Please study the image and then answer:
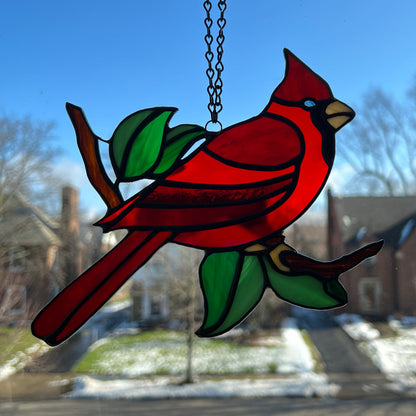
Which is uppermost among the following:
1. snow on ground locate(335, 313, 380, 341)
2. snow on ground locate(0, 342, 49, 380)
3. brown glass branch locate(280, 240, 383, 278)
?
brown glass branch locate(280, 240, 383, 278)

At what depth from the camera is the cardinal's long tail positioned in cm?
83

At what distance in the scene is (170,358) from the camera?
6504 millimetres

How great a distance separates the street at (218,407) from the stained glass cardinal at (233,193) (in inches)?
184

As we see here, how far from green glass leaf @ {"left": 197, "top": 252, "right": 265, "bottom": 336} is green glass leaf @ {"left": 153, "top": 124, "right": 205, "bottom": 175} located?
248mm

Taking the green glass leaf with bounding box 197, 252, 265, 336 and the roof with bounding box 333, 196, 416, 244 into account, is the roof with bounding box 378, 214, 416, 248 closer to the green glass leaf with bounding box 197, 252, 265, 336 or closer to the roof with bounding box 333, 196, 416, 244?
the roof with bounding box 333, 196, 416, 244

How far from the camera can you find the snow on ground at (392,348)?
534 cm

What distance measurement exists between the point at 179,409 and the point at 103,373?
1380 mm

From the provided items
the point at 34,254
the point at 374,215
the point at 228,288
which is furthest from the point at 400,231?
the point at 228,288

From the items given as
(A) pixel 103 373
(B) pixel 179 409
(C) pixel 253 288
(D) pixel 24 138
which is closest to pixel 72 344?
(A) pixel 103 373

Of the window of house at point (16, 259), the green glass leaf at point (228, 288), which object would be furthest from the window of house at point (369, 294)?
the green glass leaf at point (228, 288)

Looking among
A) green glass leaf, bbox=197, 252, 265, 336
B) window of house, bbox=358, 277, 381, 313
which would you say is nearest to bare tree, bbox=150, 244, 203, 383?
window of house, bbox=358, 277, 381, 313

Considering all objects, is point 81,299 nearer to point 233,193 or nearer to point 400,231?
point 233,193

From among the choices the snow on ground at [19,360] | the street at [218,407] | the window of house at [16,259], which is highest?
the window of house at [16,259]

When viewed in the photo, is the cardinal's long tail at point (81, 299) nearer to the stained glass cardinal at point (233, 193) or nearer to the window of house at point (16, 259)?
the stained glass cardinal at point (233, 193)
